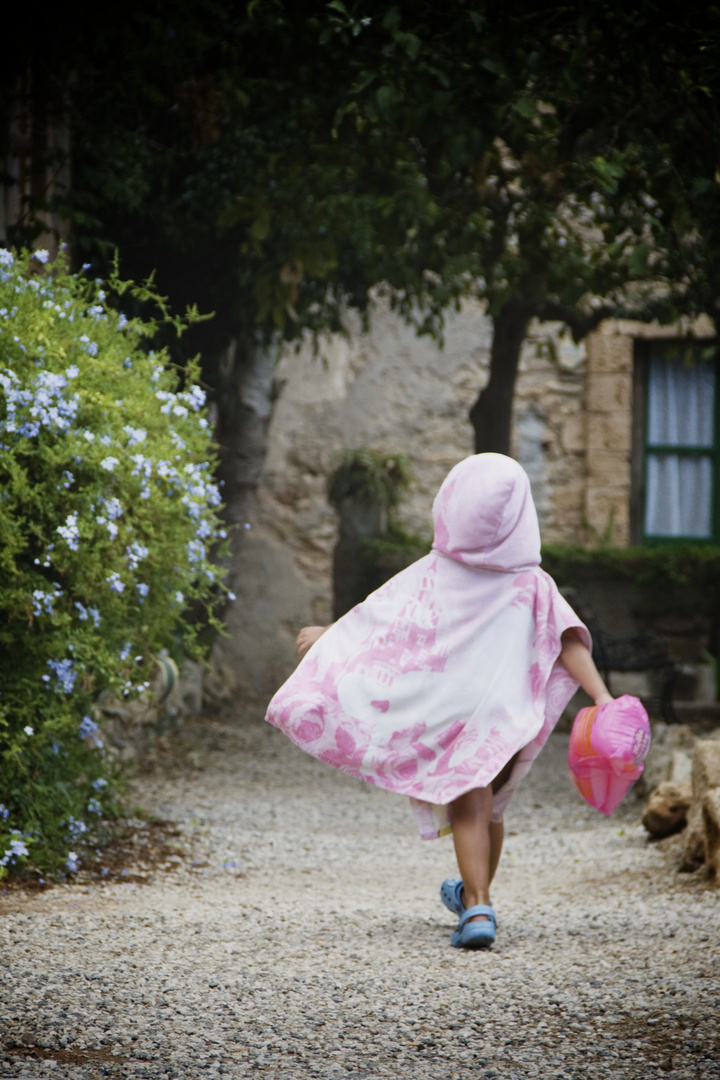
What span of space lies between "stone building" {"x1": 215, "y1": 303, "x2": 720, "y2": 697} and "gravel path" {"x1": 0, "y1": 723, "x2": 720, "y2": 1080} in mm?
4487

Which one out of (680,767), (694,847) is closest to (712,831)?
(694,847)

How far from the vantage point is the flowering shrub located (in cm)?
336

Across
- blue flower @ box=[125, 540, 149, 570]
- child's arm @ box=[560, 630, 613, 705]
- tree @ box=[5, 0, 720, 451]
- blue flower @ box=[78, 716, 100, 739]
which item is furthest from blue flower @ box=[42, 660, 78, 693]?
tree @ box=[5, 0, 720, 451]

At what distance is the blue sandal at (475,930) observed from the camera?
289cm

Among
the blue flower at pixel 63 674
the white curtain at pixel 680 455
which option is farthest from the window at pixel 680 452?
the blue flower at pixel 63 674

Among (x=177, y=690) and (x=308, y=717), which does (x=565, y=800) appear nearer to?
(x=177, y=690)

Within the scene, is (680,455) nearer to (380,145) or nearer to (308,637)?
(380,145)

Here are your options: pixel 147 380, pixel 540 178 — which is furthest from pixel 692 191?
pixel 147 380

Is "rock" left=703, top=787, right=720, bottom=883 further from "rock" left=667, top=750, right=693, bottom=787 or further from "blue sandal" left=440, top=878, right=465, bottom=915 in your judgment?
"rock" left=667, top=750, right=693, bottom=787

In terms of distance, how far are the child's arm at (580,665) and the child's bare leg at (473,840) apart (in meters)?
0.38

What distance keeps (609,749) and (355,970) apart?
820 millimetres

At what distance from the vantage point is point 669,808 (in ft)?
14.1

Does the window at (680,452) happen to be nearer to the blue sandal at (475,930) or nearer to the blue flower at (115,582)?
the blue flower at (115,582)

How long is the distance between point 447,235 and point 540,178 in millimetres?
635
